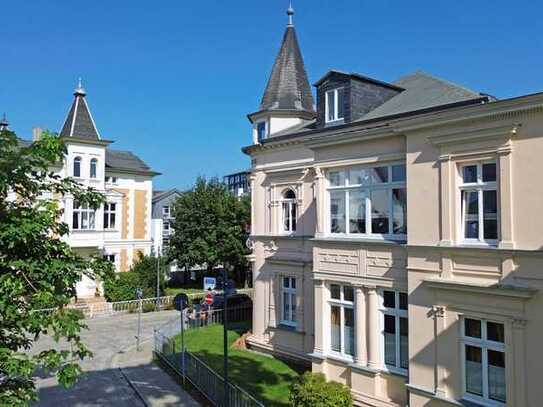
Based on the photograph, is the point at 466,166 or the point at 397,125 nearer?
the point at 466,166

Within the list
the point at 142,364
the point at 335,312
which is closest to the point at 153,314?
the point at 142,364

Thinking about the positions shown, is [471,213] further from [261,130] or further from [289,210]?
[261,130]

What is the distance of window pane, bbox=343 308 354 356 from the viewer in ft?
43.7

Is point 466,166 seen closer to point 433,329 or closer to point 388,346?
point 433,329

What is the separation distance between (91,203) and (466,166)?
318 inches

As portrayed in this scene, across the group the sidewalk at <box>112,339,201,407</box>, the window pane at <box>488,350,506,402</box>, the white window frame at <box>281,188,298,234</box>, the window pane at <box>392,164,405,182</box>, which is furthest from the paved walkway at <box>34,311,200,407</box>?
the window pane at <box>392,164,405,182</box>

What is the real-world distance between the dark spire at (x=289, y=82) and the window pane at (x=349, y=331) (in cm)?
1008

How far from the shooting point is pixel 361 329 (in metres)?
12.7

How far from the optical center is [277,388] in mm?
14734

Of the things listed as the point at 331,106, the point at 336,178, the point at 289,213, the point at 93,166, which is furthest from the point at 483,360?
the point at 93,166

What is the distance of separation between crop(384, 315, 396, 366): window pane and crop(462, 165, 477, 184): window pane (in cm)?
411

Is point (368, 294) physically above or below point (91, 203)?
below

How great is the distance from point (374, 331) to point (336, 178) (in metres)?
4.58

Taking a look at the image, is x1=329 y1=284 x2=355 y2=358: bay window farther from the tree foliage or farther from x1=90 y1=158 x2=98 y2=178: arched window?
the tree foliage
